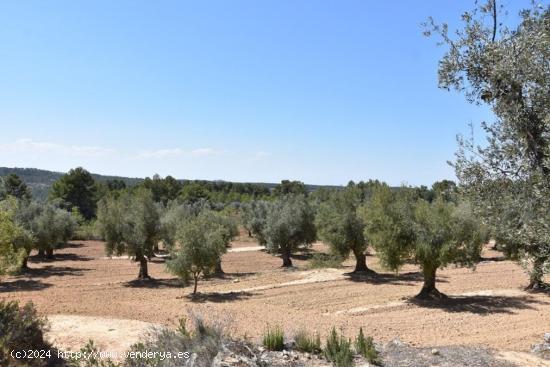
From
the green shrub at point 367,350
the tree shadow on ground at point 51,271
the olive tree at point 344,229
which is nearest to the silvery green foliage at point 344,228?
the olive tree at point 344,229

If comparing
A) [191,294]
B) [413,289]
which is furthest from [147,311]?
[413,289]

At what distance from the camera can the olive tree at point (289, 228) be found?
3831 cm

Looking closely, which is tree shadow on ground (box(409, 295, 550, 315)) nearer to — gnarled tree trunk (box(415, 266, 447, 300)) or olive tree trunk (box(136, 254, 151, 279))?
gnarled tree trunk (box(415, 266, 447, 300))

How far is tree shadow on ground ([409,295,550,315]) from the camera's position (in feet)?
67.9

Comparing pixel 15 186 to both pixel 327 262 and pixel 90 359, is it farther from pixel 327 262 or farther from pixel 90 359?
pixel 90 359

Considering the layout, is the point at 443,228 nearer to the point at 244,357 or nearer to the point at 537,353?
the point at 537,353

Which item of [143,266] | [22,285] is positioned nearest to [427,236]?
[143,266]

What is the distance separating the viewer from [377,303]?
73.6 ft

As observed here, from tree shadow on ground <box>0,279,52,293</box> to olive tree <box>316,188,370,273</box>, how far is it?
19149 millimetres

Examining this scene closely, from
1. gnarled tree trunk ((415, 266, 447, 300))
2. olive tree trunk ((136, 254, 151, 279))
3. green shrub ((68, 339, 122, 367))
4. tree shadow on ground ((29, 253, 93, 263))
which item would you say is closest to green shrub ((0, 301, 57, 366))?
green shrub ((68, 339, 122, 367))

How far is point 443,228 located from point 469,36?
1604 centimetres

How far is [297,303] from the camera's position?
22.9m

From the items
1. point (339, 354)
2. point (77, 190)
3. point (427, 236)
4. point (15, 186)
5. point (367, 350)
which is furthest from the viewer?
point (77, 190)

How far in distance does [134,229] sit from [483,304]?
22304mm
